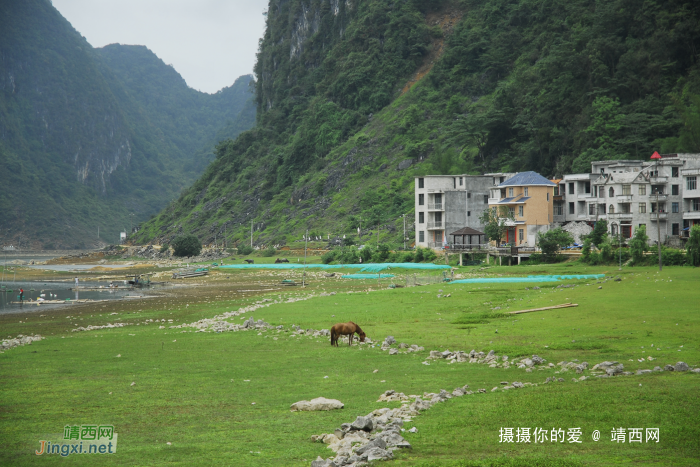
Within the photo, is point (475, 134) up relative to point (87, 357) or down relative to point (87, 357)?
up

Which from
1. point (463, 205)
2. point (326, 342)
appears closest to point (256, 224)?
point (463, 205)

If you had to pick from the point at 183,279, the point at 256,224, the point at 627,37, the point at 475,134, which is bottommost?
the point at 183,279

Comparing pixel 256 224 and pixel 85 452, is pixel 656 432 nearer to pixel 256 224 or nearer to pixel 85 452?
pixel 85 452

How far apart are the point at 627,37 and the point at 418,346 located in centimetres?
9304

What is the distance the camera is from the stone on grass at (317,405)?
1600 centimetres

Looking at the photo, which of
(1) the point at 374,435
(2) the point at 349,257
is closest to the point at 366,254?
(2) the point at 349,257

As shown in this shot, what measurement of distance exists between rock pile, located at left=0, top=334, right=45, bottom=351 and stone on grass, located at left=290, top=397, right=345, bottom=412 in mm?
20029

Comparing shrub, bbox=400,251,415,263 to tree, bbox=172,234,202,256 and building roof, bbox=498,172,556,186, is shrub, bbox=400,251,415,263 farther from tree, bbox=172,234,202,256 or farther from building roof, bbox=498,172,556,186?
tree, bbox=172,234,202,256

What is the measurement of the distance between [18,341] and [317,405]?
73.4ft

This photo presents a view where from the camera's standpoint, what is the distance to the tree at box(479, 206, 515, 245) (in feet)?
247

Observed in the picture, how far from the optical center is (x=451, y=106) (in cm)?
13875

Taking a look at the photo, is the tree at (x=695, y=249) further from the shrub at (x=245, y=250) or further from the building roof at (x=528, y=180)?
the shrub at (x=245, y=250)

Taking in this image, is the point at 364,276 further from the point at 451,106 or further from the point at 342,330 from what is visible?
the point at 451,106

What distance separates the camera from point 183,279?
3538 inches
